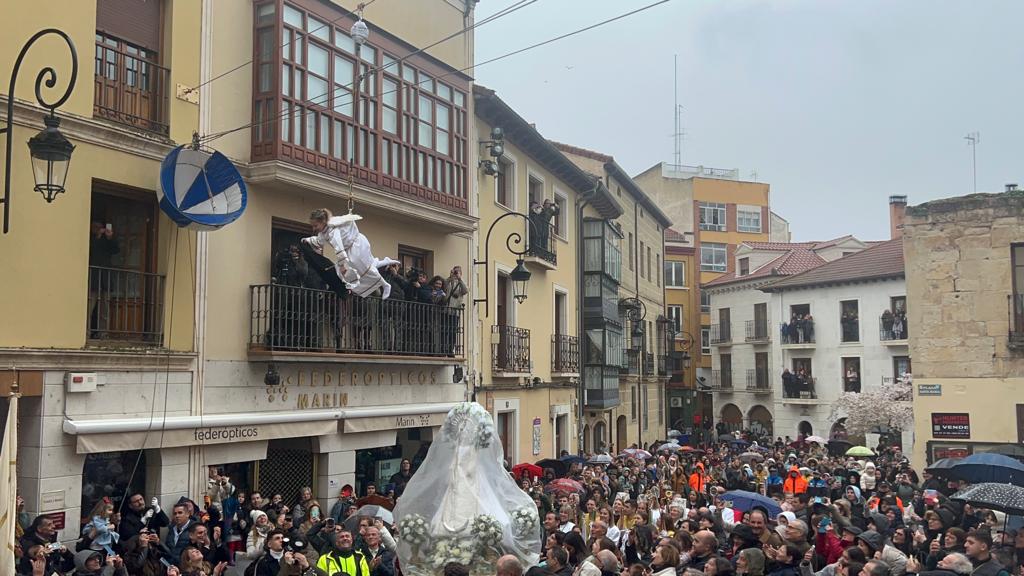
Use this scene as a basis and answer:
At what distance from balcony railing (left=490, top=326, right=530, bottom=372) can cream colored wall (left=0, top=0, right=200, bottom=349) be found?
419 inches

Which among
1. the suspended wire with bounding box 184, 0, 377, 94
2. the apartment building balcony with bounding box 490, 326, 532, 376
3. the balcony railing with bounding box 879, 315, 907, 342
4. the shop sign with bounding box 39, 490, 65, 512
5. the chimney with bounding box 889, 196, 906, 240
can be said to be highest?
the chimney with bounding box 889, 196, 906, 240

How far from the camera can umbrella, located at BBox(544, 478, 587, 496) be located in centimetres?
1633

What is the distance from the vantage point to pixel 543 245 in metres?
25.1

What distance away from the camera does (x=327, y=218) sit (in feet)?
45.9

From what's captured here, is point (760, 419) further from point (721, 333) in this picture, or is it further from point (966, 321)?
point (966, 321)

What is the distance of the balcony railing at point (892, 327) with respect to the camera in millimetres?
41438

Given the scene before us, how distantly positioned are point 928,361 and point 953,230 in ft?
10.3

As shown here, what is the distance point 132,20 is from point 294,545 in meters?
7.46

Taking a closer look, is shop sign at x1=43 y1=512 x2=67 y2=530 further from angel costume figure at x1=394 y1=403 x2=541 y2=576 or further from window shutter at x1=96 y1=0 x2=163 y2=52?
window shutter at x1=96 y1=0 x2=163 y2=52

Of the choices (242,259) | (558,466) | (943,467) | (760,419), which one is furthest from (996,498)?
(760,419)

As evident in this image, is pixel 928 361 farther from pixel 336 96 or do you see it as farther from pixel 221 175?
pixel 221 175

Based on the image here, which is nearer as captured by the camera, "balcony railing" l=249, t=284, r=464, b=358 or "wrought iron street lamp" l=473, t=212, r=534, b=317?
"balcony railing" l=249, t=284, r=464, b=358

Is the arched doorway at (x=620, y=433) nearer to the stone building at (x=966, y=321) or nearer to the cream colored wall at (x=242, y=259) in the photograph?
the stone building at (x=966, y=321)

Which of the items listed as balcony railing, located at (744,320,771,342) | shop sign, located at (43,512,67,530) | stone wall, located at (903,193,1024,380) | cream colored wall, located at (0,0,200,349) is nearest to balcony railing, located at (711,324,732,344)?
balcony railing, located at (744,320,771,342)
